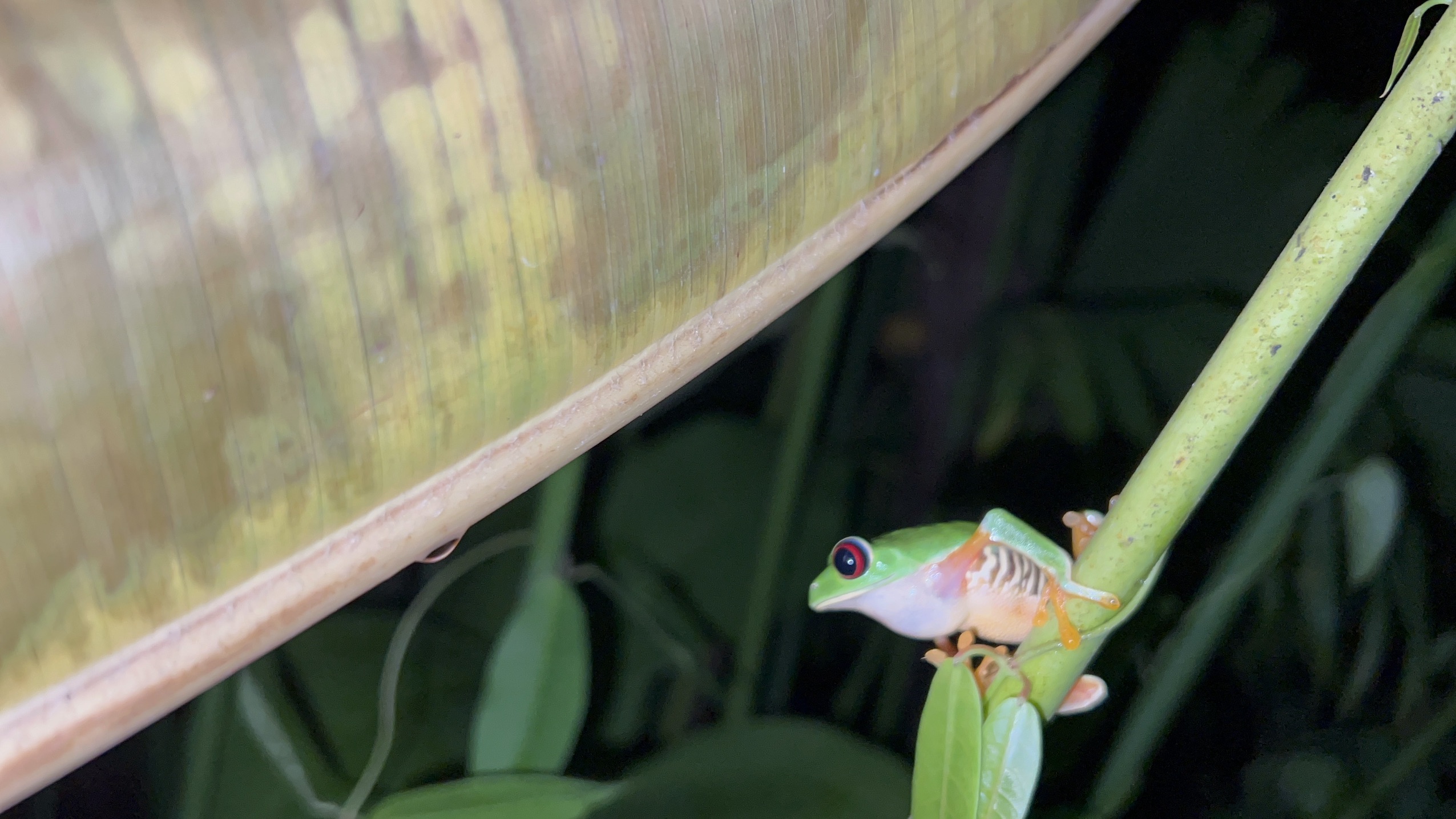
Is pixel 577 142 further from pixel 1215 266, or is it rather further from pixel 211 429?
pixel 1215 266

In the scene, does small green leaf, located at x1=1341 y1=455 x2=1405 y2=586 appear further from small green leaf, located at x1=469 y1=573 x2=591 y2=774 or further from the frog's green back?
small green leaf, located at x1=469 y1=573 x2=591 y2=774

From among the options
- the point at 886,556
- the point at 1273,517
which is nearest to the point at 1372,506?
the point at 1273,517

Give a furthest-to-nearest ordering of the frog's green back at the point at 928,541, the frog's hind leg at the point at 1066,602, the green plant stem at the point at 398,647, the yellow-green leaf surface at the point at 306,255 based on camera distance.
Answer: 1. the green plant stem at the point at 398,647
2. the frog's green back at the point at 928,541
3. the frog's hind leg at the point at 1066,602
4. the yellow-green leaf surface at the point at 306,255

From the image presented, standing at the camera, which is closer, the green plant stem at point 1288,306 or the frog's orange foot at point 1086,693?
the green plant stem at point 1288,306

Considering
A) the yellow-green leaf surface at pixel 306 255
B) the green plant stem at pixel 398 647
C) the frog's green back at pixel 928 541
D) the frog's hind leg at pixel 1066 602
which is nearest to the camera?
the yellow-green leaf surface at pixel 306 255

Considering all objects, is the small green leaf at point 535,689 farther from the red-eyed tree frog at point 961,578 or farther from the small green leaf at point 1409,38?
the small green leaf at point 1409,38

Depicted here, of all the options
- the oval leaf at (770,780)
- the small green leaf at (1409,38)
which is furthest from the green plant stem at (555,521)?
the small green leaf at (1409,38)

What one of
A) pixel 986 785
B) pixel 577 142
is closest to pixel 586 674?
pixel 986 785

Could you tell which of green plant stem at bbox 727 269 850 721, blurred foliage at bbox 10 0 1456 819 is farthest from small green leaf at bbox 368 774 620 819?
green plant stem at bbox 727 269 850 721
